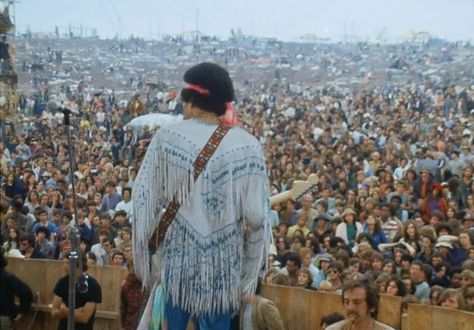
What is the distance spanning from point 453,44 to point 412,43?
11.5 ft

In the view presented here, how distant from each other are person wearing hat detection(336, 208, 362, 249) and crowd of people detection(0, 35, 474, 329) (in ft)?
0.04

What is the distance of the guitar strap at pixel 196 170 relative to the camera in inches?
168

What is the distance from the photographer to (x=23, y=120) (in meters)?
17.8

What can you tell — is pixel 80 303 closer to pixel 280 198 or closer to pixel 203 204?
pixel 203 204

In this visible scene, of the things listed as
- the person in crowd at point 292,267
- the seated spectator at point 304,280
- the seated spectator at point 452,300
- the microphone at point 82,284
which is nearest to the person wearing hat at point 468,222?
the person in crowd at point 292,267

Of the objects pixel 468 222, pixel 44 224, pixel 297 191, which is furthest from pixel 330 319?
pixel 297 191

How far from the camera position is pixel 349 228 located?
1070 centimetres

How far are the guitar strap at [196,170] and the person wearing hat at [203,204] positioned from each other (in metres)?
0.01

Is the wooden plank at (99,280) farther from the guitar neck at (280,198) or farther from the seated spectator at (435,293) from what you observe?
the guitar neck at (280,198)

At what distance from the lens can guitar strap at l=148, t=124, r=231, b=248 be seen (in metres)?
4.27

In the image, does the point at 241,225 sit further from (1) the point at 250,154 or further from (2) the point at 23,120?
(2) the point at 23,120

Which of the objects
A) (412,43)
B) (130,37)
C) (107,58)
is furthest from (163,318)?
(412,43)

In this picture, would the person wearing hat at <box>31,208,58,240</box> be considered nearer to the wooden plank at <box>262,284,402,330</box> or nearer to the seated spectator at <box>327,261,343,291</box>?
the seated spectator at <box>327,261,343,291</box>

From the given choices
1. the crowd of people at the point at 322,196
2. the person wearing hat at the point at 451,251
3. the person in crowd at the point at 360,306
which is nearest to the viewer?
the person in crowd at the point at 360,306
